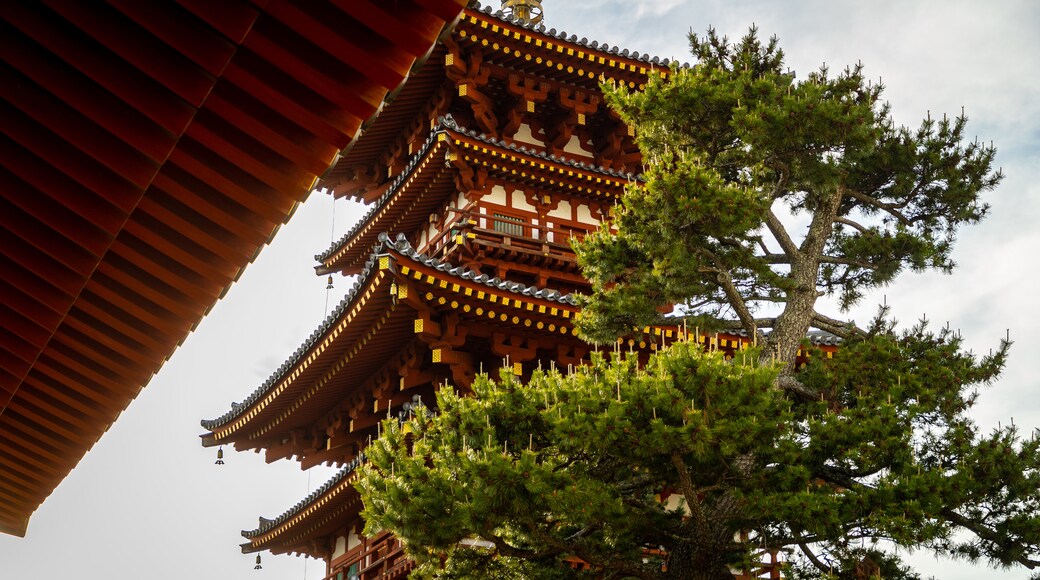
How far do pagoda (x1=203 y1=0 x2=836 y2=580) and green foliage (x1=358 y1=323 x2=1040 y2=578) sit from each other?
3.86m

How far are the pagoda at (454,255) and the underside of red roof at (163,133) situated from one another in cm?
960

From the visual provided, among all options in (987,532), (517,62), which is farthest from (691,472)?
(517,62)

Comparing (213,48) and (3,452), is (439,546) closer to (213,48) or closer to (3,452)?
(3,452)

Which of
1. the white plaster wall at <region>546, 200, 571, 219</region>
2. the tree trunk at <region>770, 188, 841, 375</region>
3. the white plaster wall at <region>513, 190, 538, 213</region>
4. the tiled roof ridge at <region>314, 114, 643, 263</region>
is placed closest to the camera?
the tree trunk at <region>770, 188, 841, 375</region>

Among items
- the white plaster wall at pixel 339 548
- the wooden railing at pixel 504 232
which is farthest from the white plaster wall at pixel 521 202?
the white plaster wall at pixel 339 548

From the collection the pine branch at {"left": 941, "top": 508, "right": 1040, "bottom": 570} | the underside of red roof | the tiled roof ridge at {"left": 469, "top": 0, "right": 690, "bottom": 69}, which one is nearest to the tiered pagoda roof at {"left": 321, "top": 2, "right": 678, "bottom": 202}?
the tiled roof ridge at {"left": 469, "top": 0, "right": 690, "bottom": 69}

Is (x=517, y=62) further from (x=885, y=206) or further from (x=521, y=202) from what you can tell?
(x=885, y=206)

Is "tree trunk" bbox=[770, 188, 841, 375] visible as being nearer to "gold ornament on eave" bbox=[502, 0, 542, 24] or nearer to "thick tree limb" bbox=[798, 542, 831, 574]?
"thick tree limb" bbox=[798, 542, 831, 574]

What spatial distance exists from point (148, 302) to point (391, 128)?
1724 cm

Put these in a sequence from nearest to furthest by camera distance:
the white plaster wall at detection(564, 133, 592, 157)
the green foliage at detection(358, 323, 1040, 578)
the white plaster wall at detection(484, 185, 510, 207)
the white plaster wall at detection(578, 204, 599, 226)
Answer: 1. the green foliage at detection(358, 323, 1040, 578)
2. the white plaster wall at detection(484, 185, 510, 207)
3. the white plaster wall at detection(578, 204, 599, 226)
4. the white plaster wall at detection(564, 133, 592, 157)

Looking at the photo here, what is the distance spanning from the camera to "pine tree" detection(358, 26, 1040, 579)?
969cm

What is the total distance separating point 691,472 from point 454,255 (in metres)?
8.52

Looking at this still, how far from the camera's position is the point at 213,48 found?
11.2ft

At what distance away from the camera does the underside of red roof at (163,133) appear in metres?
3.38
